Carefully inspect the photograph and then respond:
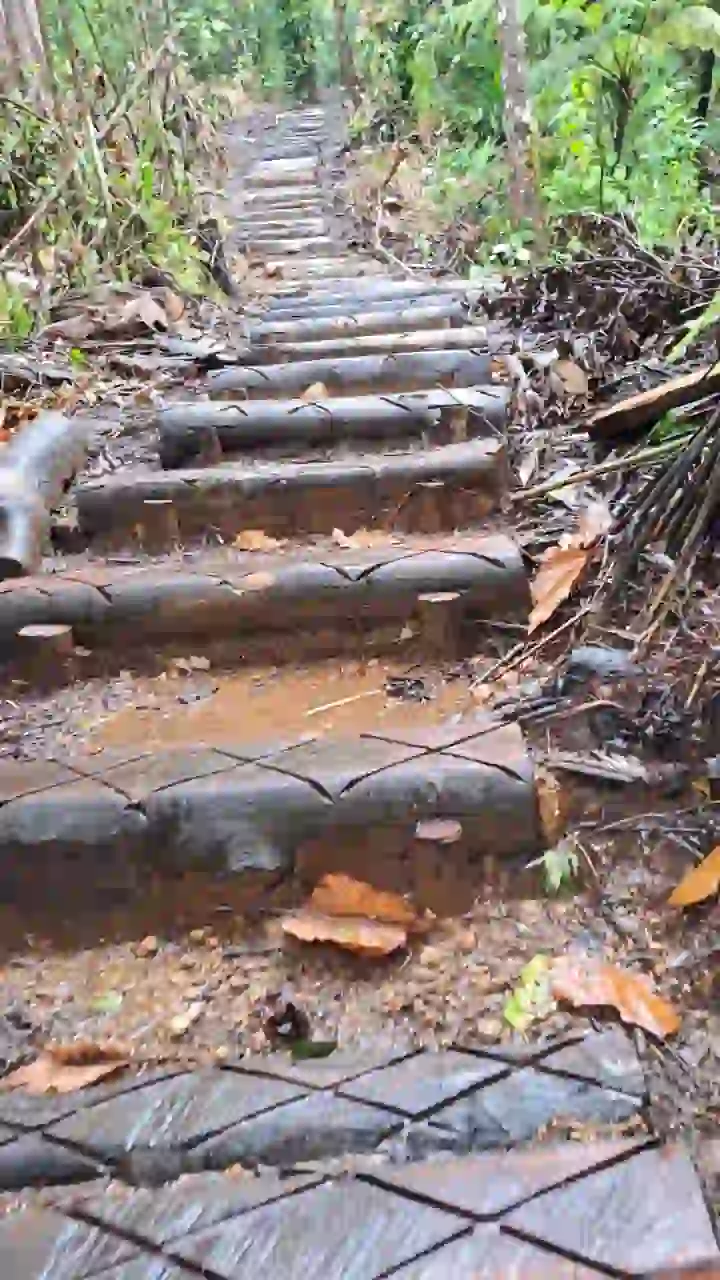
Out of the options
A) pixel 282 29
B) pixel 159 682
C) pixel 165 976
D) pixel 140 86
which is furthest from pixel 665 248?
pixel 282 29

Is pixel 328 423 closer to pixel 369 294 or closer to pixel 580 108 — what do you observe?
pixel 369 294

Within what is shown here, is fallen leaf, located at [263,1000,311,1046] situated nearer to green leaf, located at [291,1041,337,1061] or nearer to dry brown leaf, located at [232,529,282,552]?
green leaf, located at [291,1041,337,1061]

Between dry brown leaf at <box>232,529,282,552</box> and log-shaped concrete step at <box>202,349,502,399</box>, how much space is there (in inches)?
31.4

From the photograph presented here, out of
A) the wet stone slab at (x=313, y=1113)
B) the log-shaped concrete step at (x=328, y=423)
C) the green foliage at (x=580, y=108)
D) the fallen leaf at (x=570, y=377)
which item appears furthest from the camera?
the green foliage at (x=580, y=108)

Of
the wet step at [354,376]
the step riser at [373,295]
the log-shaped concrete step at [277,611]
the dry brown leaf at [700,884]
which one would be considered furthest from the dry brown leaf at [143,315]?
the dry brown leaf at [700,884]

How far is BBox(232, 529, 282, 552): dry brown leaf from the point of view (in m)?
2.96

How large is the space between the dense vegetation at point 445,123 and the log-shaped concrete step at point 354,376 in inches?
47.6

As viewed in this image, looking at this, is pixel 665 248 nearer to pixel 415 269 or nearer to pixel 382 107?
pixel 415 269

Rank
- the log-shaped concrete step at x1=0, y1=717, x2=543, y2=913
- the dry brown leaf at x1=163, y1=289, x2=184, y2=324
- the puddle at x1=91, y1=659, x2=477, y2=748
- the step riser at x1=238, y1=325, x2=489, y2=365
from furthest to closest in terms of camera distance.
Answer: the dry brown leaf at x1=163, y1=289, x2=184, y2=324, the step riser at x1=238, y1=325, x2=489, y2=365, the puddle at x1=91, y1=659, x2=477, y2=748, the log-shaped concrete step at x1=0, y1=717, x2=543, y2=913

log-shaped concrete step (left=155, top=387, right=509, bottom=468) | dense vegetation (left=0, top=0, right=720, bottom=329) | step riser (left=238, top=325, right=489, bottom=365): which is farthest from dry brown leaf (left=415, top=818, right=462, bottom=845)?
dense vegetation (left=0, top=0, right=720, bottom=329)

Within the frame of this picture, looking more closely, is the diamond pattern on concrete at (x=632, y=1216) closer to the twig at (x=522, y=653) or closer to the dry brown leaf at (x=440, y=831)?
the dry brown leaf at (x=440, y=831)

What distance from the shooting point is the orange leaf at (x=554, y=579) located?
8.07ft

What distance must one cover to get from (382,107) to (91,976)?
423 inches

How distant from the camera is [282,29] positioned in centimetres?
1549
